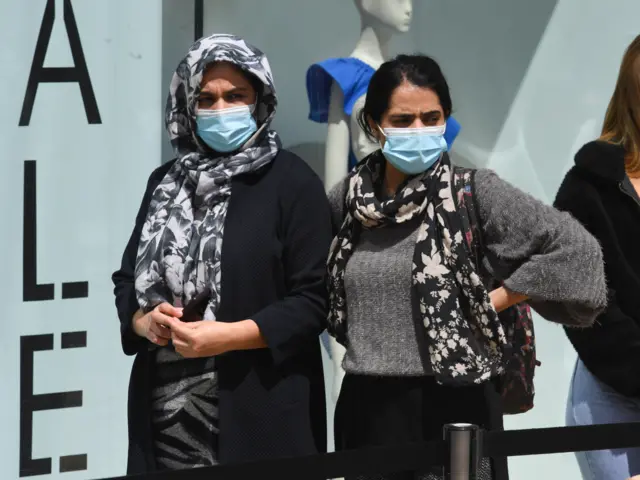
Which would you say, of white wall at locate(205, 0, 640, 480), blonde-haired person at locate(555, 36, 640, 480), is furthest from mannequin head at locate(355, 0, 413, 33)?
blonde-haired person at locate(555, 36, 640, 480)

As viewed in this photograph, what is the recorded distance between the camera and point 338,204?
2533mm

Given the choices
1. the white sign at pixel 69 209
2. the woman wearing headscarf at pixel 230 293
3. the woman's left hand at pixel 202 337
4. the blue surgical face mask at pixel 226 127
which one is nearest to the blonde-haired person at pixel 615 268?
the woman wearing headscarf at pixel 230 293

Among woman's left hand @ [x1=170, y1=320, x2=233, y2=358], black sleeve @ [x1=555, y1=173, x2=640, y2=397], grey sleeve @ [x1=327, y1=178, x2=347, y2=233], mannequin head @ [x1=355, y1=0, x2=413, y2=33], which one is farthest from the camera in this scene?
mannequin head @ [x1=355, y1=0, x2=413, y2=33]

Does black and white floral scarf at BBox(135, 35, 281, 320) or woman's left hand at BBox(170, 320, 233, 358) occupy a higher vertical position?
black and white floral scarf at BBox(135, 35, 281, 320)

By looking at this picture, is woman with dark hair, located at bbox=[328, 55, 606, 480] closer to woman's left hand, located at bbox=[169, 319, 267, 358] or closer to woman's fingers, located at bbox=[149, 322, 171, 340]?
woman's left hand, located at bbox=[169, 319, 267, 358]

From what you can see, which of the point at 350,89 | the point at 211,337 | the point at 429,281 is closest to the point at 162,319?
Answer: the point at 211,337

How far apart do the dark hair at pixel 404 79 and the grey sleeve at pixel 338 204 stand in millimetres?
167

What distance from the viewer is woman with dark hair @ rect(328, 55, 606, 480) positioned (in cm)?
232

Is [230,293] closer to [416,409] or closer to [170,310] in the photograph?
[170,310]

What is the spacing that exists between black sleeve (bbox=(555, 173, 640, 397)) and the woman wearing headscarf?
2.07 ft

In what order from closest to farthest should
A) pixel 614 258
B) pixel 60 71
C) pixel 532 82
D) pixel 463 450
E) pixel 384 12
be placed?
pixel 463 450, pixel 614 258, pixel 60 71, pixel 384 12, pixel 532 82

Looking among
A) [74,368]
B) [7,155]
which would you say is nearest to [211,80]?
[7,155]

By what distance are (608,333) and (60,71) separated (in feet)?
5.98

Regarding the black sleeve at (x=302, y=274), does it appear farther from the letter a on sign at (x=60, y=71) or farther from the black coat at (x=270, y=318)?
the letter a on sign at (x=60, y=71)
